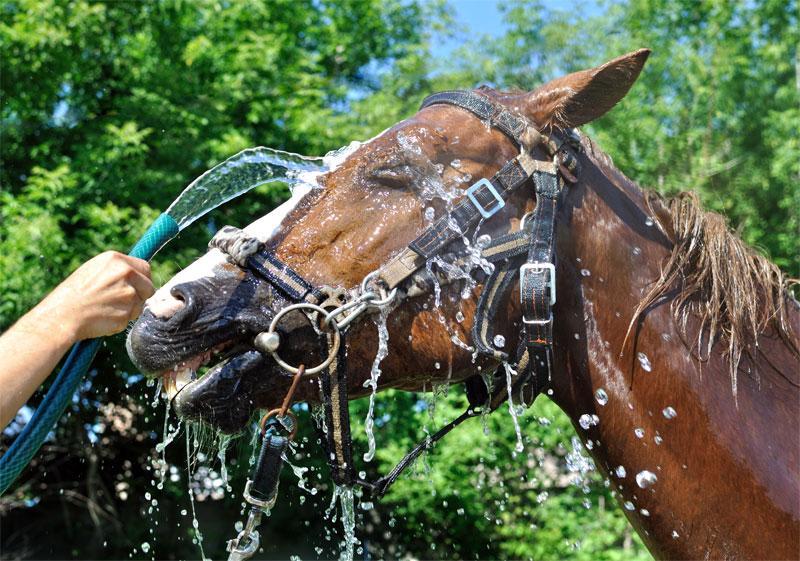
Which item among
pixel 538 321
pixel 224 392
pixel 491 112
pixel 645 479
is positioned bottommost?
pixel 645 479

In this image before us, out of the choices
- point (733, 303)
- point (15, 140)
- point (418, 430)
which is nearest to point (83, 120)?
point (15, 140)

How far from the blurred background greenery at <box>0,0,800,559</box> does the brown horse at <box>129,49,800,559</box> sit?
256cm

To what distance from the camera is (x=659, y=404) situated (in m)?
1.90

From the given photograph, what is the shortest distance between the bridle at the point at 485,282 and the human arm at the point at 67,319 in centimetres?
35

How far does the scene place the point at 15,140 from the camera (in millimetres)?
6906

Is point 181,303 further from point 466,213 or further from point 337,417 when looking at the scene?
point 466,213

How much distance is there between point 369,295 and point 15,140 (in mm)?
6398

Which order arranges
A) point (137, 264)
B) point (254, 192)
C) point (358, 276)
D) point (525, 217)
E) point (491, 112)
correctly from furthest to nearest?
point (254, 192), point (491, 112), point (525, 217), point (358, 276), point (137, 264)

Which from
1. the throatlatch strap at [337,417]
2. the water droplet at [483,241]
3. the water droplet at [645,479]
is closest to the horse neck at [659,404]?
the water droplet at [645,479]

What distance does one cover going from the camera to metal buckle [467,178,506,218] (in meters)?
1.94

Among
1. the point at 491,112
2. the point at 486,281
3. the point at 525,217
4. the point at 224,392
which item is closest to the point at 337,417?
the point at 224,392

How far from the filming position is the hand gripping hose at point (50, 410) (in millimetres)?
1636

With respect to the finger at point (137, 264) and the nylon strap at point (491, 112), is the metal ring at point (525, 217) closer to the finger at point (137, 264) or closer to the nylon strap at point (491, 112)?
the nylon strap at point (491, 112)

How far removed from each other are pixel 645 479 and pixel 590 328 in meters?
0.42
